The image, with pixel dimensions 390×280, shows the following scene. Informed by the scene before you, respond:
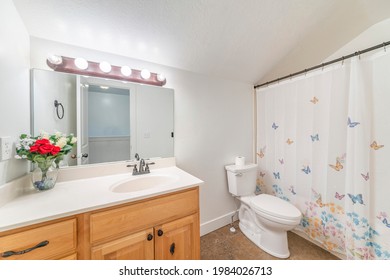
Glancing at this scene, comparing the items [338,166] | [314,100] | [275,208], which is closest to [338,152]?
[338,166]

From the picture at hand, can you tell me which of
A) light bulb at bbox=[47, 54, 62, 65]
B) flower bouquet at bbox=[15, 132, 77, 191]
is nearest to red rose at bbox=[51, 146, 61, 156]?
flower bouquet at bbox=[15, 132, 77, 191]

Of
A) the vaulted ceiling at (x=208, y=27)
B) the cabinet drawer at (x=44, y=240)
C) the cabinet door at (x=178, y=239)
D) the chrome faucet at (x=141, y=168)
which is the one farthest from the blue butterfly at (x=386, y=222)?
the cabinet drawer at (x=44, y=240)

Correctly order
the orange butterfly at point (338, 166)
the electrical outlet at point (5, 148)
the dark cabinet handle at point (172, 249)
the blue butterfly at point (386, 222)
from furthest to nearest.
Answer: the orange butterfly at point (338, 166) < the blue butterfly at point (386, 222) < the dark cabinet handle at point (172, 249) < the electrical outlet at point (5, 148)

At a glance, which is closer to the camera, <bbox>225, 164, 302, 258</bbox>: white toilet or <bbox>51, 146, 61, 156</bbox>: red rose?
<bbox>51, 146, 61, 156</bbox>: red rose

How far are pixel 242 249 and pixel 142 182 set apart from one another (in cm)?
119

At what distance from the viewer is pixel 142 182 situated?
117 cm

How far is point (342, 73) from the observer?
4.10 ft

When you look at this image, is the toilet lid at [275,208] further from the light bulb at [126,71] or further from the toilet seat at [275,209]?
the light bulb at [126,71]

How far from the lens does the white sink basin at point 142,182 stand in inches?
42.3

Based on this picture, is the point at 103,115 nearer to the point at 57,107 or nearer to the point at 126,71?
the point at 57,107

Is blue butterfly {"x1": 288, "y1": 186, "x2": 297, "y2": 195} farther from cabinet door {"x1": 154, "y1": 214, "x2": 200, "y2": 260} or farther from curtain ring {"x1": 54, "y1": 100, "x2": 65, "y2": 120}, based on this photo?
curtain ring {"x1": 54, "y1": 100, "x2": 65, "y2": 120}

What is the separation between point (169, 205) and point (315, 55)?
1.96 m

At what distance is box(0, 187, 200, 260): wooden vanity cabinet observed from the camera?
61 cm

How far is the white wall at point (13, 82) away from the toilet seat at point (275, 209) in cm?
177
